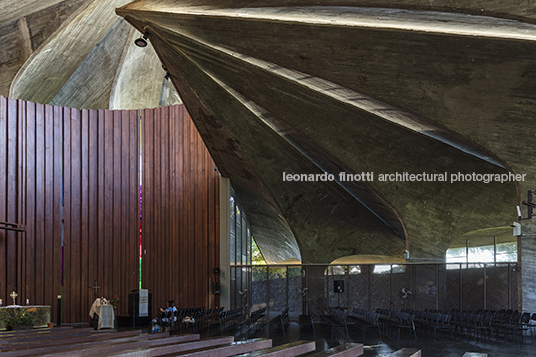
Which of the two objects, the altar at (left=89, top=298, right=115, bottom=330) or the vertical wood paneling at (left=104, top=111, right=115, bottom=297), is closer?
the altar at (left=89, top=298, right=115, bottom=330)

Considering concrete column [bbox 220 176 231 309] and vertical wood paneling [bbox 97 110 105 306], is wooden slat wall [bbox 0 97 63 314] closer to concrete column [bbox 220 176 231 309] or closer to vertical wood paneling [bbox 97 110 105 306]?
vertical wood paneling [bbox 97 110 105 306]

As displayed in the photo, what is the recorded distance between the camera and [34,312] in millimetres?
13102

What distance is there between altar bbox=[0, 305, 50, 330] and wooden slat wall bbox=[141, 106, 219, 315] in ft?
19.5

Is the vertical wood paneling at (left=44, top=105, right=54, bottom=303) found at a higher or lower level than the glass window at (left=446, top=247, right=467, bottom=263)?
higher

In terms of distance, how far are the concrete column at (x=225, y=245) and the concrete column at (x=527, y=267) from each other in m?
10.8

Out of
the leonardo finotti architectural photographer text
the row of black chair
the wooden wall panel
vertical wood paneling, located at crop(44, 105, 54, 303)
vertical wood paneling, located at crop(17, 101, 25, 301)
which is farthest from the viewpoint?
vertical wood paneling, located at crop(44, 105, 54, 303)

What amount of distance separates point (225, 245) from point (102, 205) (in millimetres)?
5008

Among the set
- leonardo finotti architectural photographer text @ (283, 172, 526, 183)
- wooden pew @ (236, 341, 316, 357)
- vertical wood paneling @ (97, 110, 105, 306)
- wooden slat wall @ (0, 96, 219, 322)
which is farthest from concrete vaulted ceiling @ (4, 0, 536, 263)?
wooden pew @ (236, 341, 316, 357)

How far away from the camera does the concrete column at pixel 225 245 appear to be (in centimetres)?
1977

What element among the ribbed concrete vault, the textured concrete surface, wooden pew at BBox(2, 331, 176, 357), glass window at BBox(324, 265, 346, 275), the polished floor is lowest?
the polished floor

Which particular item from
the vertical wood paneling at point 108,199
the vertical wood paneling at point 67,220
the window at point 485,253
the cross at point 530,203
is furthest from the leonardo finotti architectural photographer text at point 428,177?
the vertical wood paneling at point 67,220

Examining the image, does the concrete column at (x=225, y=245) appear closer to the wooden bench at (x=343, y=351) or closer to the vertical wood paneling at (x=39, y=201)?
the vertical wood paneling at (x=39, y=201)

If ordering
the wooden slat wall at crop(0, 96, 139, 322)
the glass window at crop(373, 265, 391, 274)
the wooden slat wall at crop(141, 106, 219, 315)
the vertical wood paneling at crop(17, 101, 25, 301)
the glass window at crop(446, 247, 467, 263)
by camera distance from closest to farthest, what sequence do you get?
the vertical wood paneling at crop(17, 101, 25, 301)
the wooden slat wall at crop(0, 96, 139, 322)
the glass window at crop(373, 265, 391, 274)
the wooden slat wall at crop(141, 106, 219, 315)
the glass window at crop(446, 247, 467, 263)

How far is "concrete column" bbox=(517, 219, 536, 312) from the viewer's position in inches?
486
